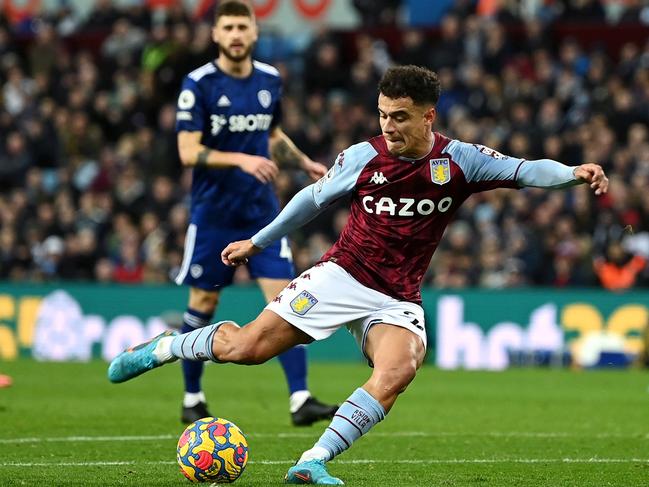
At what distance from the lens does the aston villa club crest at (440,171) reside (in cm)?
735

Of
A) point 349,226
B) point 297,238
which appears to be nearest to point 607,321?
point 297,238

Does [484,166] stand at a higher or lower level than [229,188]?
higher

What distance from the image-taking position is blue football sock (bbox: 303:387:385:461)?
22.7ft

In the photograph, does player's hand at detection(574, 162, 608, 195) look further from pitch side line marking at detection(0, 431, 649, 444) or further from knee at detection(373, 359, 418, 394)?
pitch side line marking at detection(0, 431, 649, 444)

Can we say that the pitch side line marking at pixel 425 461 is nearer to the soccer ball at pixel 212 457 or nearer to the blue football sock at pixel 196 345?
the blue football sock at pixel 196 345

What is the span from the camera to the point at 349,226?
7.66 m

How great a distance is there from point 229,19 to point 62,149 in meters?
14.5

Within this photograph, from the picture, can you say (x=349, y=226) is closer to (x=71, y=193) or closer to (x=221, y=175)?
(x=221, y=175)

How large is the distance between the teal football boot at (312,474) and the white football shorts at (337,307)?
2.51 feet

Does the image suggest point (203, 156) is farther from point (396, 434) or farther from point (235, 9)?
point (396, 434)

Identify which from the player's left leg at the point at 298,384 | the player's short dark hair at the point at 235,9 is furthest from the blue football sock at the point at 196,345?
the player's short dark hair at the point at 235,9

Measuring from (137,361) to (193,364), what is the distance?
7.02 ft

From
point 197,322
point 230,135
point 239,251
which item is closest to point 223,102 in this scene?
point 230,135

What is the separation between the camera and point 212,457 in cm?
707
